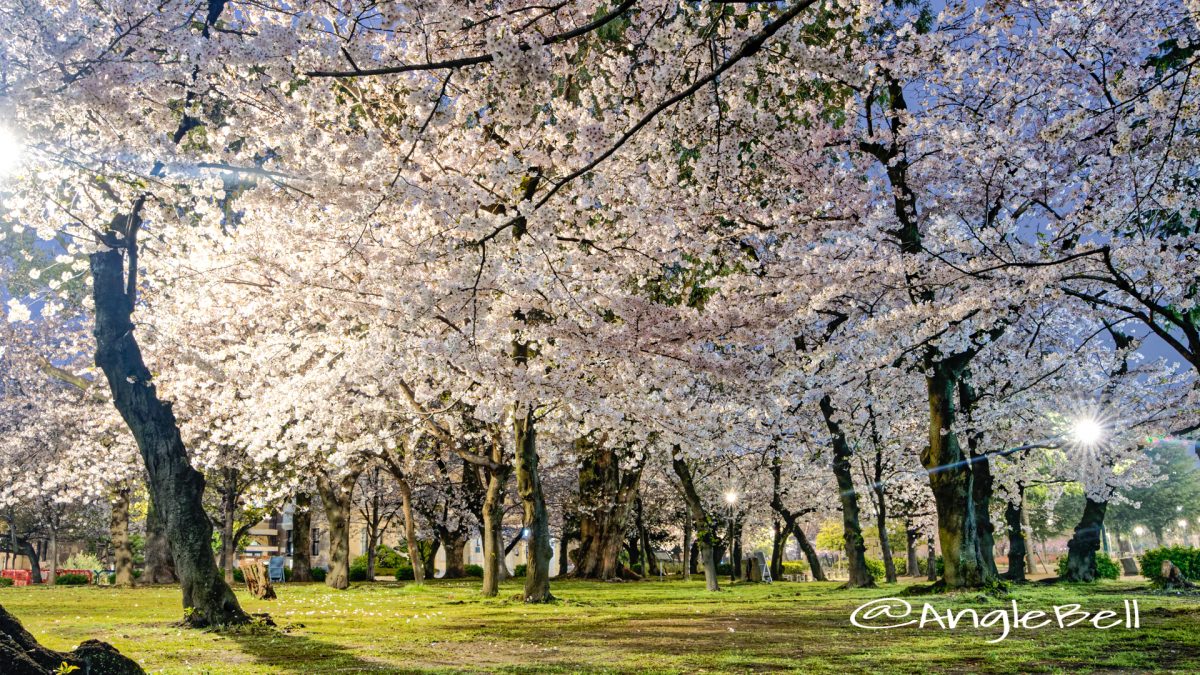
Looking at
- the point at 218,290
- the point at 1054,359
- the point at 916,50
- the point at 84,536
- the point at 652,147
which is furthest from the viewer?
the point at 84,536

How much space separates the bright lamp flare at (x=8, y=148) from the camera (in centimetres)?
875

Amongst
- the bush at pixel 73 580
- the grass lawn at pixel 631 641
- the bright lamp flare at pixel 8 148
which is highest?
the bright lamp flare at pixel 8 148

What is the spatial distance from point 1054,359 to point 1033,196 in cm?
839

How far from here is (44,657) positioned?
4.66m

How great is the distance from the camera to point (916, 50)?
537 inches

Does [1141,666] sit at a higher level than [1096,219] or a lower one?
lower

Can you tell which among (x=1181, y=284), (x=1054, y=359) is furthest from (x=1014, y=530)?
(x=1181, y=284)

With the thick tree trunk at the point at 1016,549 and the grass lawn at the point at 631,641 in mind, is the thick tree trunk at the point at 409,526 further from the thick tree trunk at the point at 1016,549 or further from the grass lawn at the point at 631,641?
the thick tree trunk at the point at 1016,549

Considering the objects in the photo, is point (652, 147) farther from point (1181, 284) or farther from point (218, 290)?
point (218, 290)

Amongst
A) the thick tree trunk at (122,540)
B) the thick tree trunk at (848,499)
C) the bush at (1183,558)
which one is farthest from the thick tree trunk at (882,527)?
the thick tree trunk at (122,540)

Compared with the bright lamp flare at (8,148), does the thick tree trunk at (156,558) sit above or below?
below

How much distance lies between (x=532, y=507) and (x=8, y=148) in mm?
10836

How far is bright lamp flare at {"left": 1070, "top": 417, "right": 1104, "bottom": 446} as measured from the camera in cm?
2098

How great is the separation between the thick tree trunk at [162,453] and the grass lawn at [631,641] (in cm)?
→ 61
